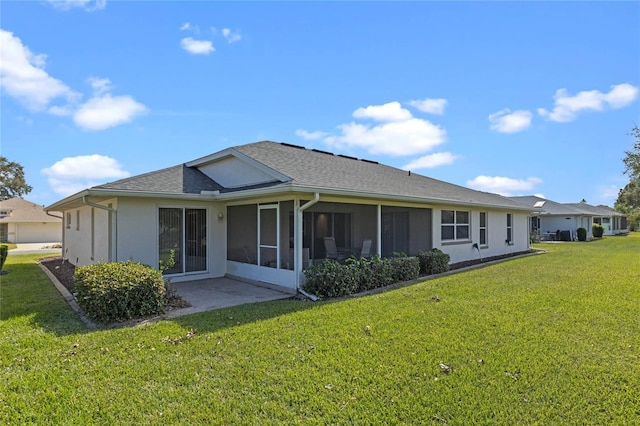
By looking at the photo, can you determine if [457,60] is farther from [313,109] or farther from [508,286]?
[508,286]

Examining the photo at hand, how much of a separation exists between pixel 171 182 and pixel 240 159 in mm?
2110

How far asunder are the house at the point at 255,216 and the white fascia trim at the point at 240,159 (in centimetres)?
3

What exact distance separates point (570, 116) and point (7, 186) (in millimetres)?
56539

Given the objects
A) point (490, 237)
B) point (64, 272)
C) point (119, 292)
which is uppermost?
point (490, 237)

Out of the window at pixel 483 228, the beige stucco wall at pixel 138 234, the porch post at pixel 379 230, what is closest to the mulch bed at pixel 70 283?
the beige stucco wall at pixel 138 234

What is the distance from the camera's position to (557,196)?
41312mm

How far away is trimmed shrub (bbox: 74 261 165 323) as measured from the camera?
6430mm

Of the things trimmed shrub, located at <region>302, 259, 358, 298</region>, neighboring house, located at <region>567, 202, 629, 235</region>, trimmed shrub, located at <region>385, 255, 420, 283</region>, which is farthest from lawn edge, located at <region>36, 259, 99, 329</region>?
neighboring house, located at <region>567, 202, 629, 235</region>

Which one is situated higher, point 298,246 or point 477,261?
point 298,246

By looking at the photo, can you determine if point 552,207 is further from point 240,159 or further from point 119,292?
point 119,292

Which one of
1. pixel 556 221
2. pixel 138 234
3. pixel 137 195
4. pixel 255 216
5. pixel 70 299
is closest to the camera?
pixel 70 299

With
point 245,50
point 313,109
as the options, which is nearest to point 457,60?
point 313,109

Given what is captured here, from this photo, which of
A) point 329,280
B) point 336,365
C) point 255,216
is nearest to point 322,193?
point 329,280

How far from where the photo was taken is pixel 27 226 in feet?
111
